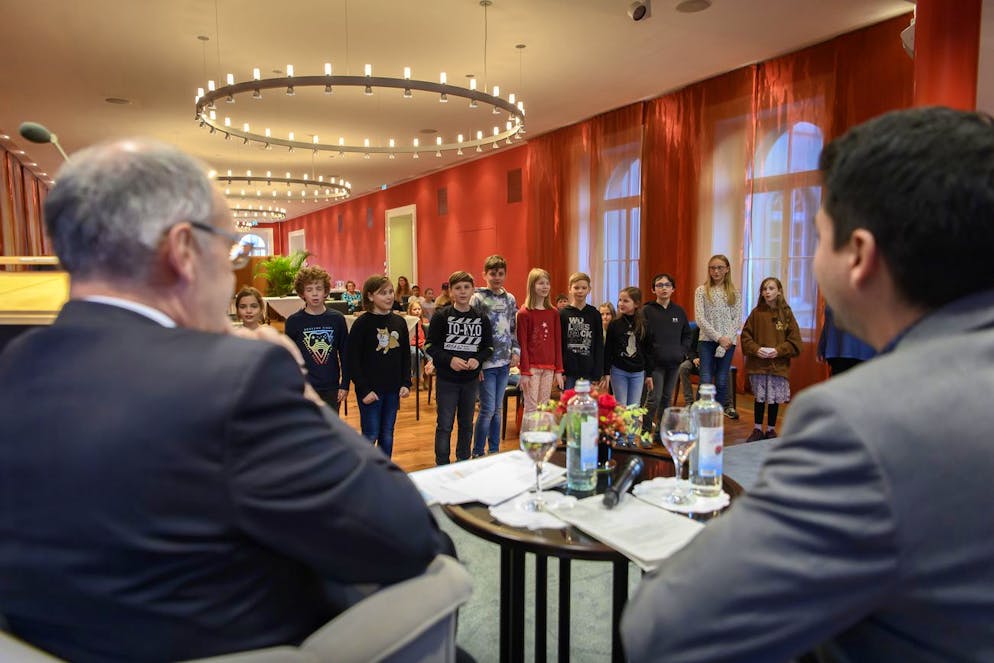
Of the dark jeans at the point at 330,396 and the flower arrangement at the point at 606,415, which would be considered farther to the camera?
the dark jeans at the point at 330,396

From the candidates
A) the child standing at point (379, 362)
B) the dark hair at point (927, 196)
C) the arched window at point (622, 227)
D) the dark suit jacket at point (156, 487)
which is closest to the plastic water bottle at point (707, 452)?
the dark hair at point (927, 196)

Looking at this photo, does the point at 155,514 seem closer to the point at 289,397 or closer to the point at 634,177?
the point at 289,397

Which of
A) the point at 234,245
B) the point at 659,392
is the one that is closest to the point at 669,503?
the point at 234,245

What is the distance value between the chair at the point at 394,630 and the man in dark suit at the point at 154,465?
52 millimetres

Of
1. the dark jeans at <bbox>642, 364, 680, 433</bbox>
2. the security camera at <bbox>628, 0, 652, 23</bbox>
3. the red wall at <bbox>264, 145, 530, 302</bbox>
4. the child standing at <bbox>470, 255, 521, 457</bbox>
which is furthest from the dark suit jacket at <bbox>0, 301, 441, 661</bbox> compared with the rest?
the red wall at <bbox>264, 145, 530, 302</bbox>

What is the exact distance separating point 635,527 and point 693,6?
16.1 ft

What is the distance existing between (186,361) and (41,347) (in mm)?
230

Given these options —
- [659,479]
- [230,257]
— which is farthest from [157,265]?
[659,479]

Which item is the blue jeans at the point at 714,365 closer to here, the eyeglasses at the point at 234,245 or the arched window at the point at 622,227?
the arched window at the point at 622,227

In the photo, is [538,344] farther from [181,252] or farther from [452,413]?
[181,252]

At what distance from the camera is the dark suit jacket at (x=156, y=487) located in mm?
762

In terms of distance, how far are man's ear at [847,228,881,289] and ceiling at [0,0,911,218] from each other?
498 cm

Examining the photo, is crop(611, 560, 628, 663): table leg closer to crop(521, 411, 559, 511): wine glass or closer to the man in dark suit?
crop(521, 411, 559, 511): wine glass

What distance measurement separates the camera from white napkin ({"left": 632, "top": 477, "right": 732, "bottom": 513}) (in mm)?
1556
